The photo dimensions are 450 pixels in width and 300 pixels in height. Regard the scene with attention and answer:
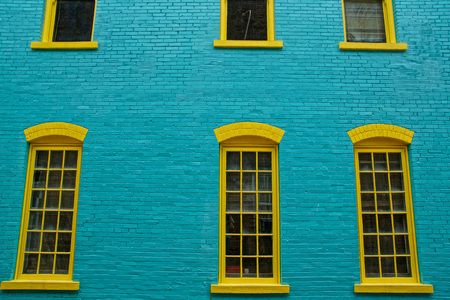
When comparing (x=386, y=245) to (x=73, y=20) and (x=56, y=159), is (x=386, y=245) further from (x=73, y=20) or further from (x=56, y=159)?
(x=73, y=20)

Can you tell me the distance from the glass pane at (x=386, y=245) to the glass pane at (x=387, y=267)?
10cm

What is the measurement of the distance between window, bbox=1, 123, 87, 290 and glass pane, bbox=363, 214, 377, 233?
509 centimetres

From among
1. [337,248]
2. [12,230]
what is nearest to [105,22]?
[12,230]

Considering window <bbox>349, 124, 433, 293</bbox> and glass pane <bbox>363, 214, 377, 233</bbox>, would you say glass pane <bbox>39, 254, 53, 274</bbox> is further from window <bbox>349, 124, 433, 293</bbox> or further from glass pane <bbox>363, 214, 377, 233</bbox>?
glass pane <bbox>363, 214, 377, 233</bbox>

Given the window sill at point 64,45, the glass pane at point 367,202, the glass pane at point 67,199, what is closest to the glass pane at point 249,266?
the glass pane at point 367,202

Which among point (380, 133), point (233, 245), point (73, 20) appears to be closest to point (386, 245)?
point (380, 133)

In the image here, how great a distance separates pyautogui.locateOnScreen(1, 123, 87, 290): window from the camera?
6.21 m

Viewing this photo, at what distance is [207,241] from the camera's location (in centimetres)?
616

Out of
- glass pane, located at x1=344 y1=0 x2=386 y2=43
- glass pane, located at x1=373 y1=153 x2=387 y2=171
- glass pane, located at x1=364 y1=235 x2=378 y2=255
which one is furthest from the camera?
glass pane, located at x1=344 y1=0 x2=386 y2=43

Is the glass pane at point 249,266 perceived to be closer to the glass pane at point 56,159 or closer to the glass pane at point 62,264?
the glass pane at point 62,264

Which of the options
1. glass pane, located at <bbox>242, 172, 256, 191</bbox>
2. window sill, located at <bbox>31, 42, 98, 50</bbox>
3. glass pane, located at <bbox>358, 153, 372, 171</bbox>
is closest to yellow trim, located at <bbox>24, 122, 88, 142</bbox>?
window sill, located at <bbox>31, 42, 98, 50</bbox>

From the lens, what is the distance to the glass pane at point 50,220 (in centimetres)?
643

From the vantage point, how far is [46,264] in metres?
6.30

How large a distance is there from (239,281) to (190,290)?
2.77ft
